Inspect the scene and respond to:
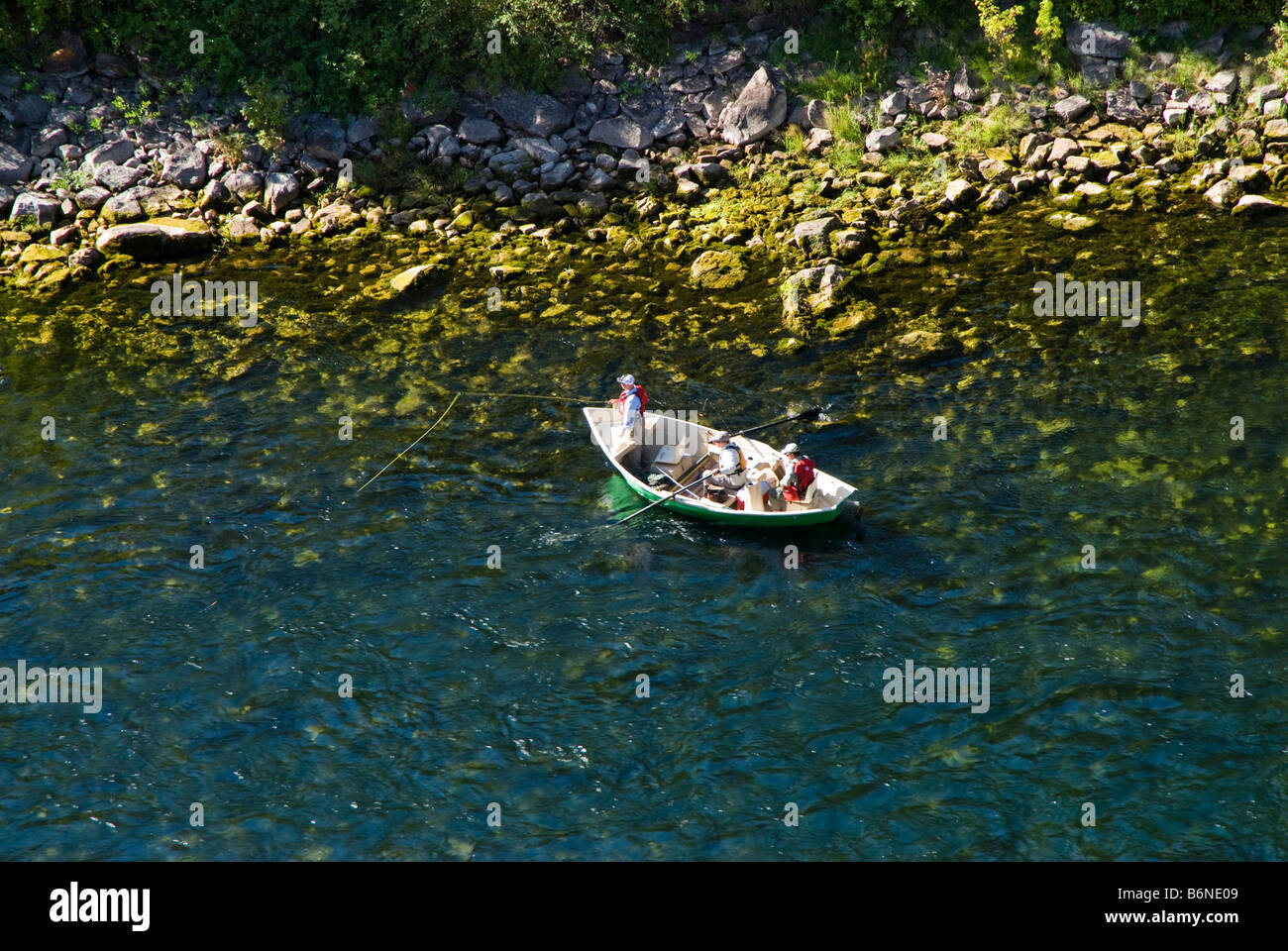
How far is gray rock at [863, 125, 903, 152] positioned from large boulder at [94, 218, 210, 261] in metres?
18.8

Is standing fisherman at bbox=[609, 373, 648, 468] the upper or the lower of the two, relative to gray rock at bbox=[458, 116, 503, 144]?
lower

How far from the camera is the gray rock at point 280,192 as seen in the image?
113 feet

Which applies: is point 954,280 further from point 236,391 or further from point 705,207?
point 236,391

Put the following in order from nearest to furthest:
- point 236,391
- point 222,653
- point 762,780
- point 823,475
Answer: point 762,780, point 222,653, point 823,475, point 236,391

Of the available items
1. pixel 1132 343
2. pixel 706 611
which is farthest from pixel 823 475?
pixel 1132 343

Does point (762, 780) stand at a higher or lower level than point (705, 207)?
lower

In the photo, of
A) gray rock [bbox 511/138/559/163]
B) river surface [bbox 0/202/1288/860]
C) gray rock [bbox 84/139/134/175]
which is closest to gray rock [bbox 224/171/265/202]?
gray rock [bbox 84/139/134/175]

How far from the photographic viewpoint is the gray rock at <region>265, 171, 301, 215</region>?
3444 cm

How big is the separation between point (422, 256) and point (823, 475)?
15103 mm

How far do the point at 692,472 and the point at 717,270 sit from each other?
28.3 ft

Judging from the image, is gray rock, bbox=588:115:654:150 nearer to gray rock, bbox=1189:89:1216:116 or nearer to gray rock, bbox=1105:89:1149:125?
gray rock, bbox=1105:89:1149:125

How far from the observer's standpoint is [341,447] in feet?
83.0

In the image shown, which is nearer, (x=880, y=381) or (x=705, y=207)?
(x=880, y=381)

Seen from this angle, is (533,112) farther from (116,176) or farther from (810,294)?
(116,176)
